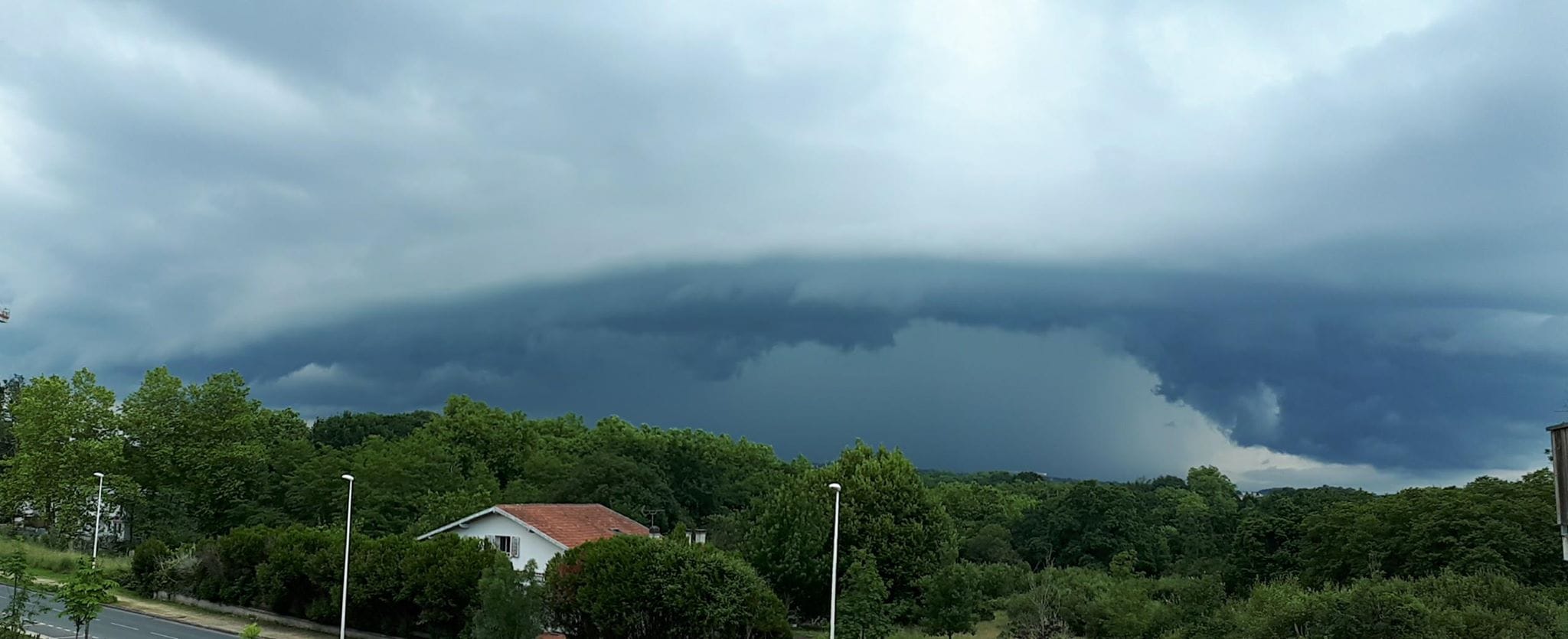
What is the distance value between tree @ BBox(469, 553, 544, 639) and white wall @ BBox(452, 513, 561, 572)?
14.8m

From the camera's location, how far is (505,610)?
37.0 metres

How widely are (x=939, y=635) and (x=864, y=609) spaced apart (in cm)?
695

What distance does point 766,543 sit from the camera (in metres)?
51.5

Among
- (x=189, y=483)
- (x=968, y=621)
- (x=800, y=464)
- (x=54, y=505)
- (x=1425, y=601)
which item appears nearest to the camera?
(x=1425, y=601)

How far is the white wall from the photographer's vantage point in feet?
174

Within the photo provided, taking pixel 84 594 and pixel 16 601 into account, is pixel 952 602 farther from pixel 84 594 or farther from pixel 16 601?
pixel 16 601

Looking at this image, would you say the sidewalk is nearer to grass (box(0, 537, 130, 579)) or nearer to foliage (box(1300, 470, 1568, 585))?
grass (box(0, 537, 130, 579))

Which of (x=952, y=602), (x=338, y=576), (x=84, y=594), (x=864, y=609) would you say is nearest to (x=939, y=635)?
(x=952, y=602)

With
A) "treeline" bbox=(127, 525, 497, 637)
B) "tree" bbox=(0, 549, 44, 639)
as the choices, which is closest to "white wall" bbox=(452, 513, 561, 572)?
"treeline" bbox=(127, 525, 497, 637)

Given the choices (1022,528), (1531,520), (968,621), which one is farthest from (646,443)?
(1531,520)

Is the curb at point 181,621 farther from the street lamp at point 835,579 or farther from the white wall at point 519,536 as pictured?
the street lamp at point 835,579

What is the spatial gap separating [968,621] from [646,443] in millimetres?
47506

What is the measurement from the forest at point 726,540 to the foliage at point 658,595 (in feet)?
0.31

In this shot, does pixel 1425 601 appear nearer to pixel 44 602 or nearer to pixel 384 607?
pixel 384 607
